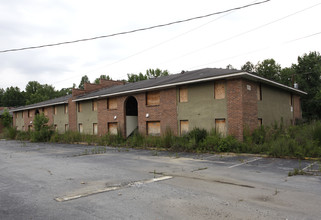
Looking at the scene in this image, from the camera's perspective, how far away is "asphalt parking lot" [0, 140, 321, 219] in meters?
4.88

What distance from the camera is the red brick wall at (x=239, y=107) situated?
15.5m

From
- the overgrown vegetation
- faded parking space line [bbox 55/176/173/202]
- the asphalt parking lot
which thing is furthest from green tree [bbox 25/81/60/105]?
faded parking space line [bbox 55/176/173/202]

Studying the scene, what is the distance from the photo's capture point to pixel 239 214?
475 cm

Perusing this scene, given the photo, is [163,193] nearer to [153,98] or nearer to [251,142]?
[251,142]

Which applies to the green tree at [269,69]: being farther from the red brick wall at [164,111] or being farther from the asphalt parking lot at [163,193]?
the asphalt parking lot at [163,193]

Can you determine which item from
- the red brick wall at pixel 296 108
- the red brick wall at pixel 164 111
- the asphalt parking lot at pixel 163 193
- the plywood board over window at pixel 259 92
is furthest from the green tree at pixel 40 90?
the asphalt parking lot at pixel 163 193

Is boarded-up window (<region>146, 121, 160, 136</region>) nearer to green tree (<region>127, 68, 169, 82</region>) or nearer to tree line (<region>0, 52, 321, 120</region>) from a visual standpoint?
tree line (<region>0, 52, 321, 120</region>)

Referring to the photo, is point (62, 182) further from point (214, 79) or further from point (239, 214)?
point (214, 79)

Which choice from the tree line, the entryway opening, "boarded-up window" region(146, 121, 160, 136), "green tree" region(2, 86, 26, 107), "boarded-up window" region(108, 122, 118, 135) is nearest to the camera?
"boarded-up window" region(146, 121, 160, 136)

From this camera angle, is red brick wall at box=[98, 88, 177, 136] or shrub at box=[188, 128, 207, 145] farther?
red brick wall at box=[98, 88, 177, 136]

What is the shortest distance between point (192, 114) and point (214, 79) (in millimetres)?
2964

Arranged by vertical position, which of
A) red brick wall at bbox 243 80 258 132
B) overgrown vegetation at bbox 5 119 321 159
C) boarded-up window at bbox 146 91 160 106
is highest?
boarded-up window at bbox 146 91 160 106

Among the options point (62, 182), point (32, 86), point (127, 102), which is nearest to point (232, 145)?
point (62, 182)

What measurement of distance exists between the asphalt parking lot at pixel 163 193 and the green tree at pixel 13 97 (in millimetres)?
84266
